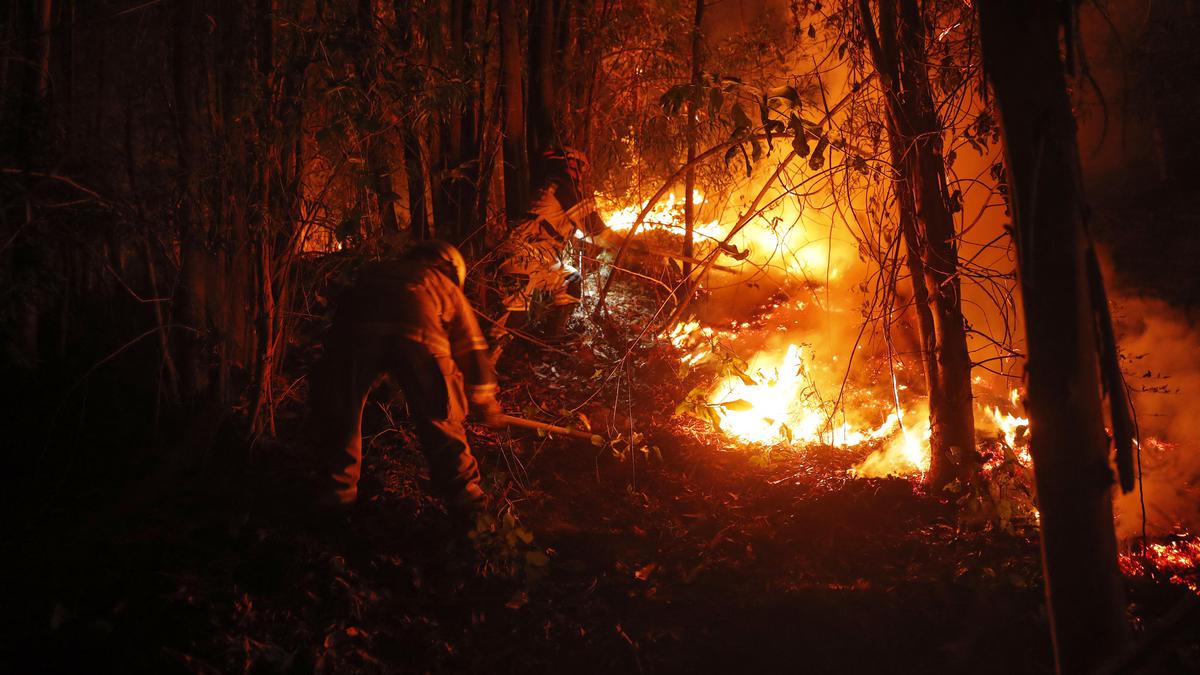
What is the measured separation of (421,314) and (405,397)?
63 cm

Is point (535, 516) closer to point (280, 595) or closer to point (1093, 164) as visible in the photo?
point (280, 595)

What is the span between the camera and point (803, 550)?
528cm

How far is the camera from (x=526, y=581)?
4836 mm

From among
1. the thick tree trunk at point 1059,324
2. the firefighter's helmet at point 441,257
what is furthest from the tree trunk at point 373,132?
the thick tree trunk at point 1059,324

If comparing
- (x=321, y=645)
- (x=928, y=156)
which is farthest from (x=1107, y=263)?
(x=321, y=645)

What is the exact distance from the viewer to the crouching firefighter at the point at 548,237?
6.86m

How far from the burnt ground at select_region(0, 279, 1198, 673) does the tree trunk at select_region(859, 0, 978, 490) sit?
20.3 inches

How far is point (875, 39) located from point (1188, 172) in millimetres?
15605

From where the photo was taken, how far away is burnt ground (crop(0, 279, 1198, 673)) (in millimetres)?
4109

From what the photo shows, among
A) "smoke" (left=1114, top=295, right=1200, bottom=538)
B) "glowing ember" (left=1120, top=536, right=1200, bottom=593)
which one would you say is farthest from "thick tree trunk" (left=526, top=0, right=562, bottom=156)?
"glowing ember" (left=1120, top=536, right=1200, bottom=593)

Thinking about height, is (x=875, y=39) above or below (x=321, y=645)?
above

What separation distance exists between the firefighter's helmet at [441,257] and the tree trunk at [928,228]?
10.9 feet

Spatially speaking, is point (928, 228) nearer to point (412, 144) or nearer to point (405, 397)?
point (405, 397)

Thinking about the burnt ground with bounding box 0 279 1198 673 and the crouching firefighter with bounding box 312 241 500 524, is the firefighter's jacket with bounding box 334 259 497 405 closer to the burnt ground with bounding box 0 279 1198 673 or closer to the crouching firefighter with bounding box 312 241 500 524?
the crouching firefighter with bounding box 312 241 500 524
